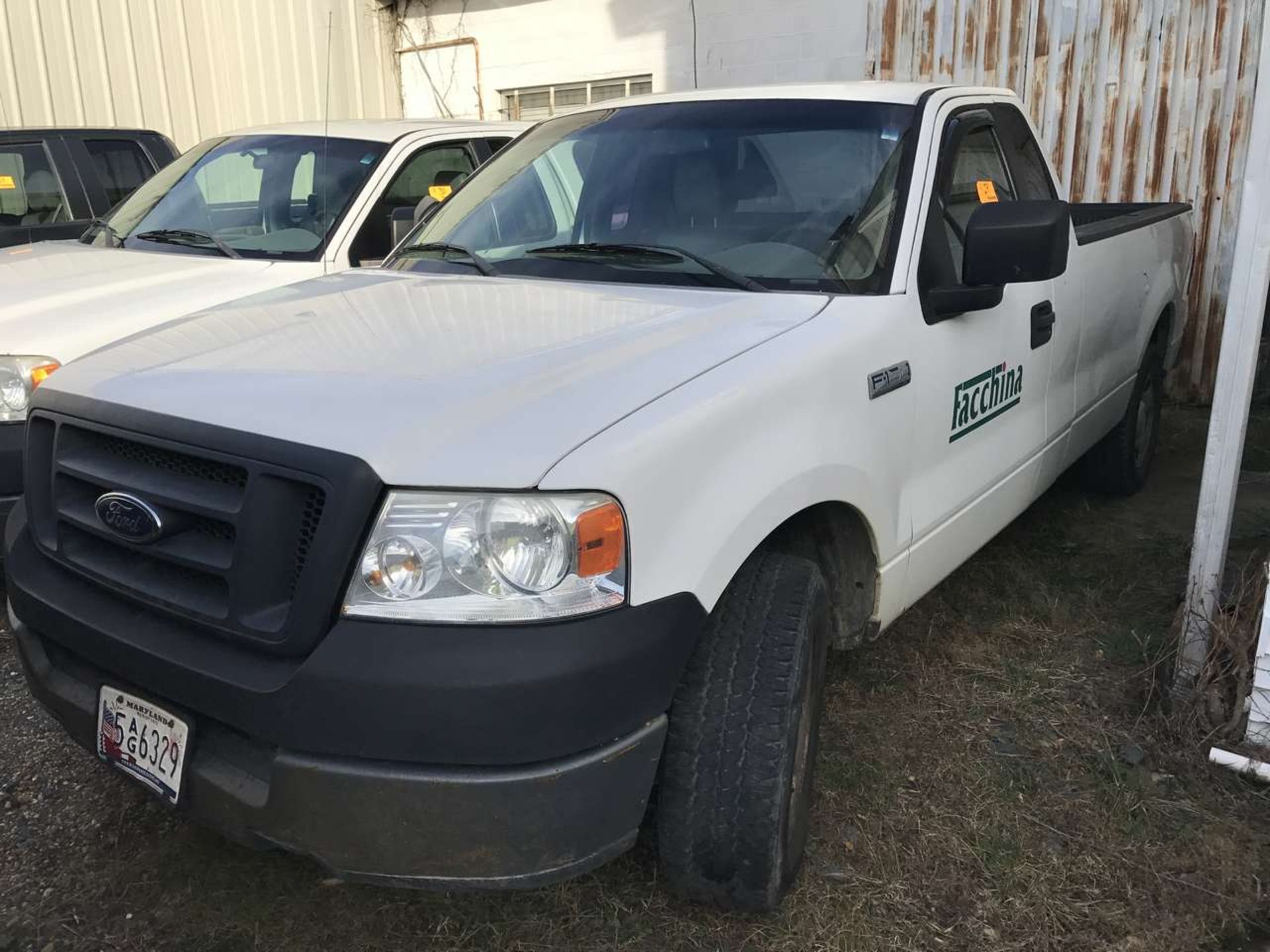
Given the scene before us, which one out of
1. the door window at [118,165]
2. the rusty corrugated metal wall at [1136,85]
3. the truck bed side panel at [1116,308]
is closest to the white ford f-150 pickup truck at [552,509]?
the truck bed side panel at [1116,308]

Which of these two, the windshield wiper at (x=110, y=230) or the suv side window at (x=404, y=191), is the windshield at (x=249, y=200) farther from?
the suv side window at (x=404, y=191)

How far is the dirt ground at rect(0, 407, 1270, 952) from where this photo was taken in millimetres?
2438

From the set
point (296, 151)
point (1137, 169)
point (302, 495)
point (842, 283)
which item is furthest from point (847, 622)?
point (1137, 169)

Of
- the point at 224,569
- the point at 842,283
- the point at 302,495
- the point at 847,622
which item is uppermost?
the point at 842,283

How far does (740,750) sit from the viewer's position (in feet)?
7.25

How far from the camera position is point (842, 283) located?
2.83m

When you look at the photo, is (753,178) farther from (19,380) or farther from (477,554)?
(19,380)

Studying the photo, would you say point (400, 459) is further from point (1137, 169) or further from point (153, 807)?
point (1137, 169)

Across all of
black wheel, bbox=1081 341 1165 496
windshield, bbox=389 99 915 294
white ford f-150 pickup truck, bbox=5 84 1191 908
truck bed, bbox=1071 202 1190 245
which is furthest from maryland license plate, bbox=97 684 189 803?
black wheel, bbox=1081 341 1165 496

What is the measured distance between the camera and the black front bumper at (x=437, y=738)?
6.09ft

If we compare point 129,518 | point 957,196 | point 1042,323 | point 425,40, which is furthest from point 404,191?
point 425,40

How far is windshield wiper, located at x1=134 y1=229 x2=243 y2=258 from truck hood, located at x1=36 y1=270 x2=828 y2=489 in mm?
2213

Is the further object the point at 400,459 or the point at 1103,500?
the point at 1103,500

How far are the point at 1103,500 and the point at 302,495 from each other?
13.9ft
